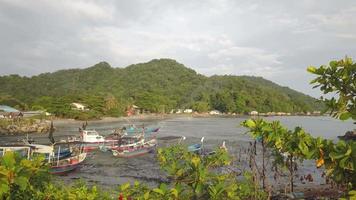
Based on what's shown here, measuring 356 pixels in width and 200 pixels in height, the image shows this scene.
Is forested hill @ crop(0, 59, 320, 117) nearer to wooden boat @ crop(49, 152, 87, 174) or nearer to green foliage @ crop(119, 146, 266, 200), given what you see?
wooden boat @ crop(49, 152, 87, 174)

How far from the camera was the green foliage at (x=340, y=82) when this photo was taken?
4.29 m

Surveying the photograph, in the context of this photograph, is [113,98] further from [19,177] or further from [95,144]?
[19,177]

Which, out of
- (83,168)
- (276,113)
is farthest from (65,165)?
(276,113)

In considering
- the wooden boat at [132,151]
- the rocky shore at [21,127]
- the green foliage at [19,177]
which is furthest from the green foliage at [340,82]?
the rocky shore at [21,127]

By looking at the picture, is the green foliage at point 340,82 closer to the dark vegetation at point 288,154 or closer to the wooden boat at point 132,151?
the dark vegetation at point 288,154

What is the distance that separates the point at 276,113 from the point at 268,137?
197175mm

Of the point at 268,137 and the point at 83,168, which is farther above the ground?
the point at 268,137

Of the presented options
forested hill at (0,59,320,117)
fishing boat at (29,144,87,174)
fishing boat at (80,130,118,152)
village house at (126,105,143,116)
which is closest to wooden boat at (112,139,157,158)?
fishing boat at (80,130,118,152)

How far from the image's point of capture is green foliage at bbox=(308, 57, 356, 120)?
4.29 meters

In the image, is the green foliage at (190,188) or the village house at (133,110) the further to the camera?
the village house at (133,110)

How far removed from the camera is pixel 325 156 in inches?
157

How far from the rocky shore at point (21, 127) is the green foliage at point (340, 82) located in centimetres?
6667

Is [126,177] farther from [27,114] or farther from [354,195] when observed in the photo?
[27,114]

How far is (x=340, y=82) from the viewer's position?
14.5 ft
